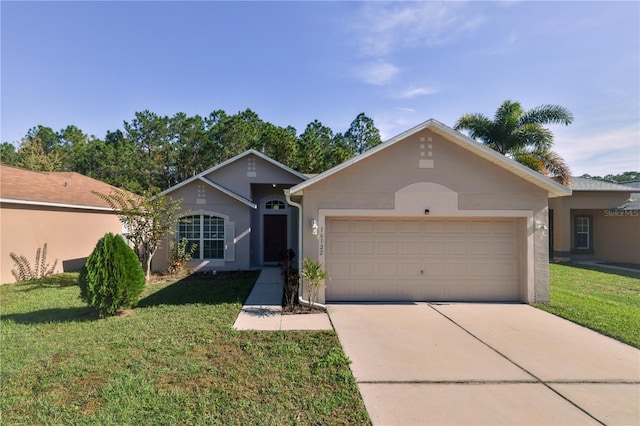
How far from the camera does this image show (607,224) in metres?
16.0

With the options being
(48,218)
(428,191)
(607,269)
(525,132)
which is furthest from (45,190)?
(607,269)

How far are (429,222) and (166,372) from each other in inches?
267

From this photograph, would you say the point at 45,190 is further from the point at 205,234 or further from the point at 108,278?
the point at 108,278

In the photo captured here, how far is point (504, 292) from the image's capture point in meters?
8.21

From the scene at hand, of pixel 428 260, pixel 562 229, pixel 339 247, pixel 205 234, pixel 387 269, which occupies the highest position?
pixel 562 229

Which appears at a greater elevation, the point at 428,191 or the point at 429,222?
the point at 428,191

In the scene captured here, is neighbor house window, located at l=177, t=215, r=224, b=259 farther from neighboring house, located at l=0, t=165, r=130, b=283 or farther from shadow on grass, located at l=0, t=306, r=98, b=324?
Answer: shadow on grass, located at l=0, t=306, r=98, b=324

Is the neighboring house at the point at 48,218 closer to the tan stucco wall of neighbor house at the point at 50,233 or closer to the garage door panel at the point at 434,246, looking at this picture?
the tan stucco wall of neighbor house at the point at 50,233

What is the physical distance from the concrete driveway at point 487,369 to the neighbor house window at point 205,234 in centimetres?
770

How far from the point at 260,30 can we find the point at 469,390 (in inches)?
458

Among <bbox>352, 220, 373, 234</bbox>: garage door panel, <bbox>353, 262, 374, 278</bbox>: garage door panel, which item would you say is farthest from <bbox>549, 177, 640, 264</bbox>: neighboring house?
<bbox>353, 262, 374, 278</bbox>: garage door panel

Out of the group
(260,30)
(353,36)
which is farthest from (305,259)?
(260,30)

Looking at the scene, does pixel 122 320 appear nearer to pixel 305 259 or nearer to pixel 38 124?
pixel 305 259

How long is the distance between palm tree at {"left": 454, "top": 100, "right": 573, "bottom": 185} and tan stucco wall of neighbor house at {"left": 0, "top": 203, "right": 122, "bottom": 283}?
66.9 ft
